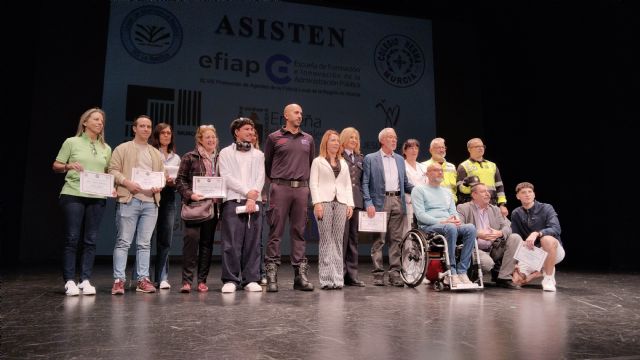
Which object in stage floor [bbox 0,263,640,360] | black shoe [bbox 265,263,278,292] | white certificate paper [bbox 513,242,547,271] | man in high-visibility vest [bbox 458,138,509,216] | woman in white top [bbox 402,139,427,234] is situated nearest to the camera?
stage floor [bbox 0,263,640,360]

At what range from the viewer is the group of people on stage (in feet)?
11.3

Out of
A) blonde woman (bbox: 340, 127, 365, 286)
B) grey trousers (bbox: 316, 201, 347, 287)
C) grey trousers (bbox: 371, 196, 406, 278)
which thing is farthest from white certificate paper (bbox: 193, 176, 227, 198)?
grey trousers (bbox: 371, 196, 406, 278)

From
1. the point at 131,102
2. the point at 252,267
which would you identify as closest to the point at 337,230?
the point at 252,267

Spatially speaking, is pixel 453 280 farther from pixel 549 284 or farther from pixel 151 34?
pixel 151 34

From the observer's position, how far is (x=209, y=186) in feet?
11.6

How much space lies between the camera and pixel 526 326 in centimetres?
246

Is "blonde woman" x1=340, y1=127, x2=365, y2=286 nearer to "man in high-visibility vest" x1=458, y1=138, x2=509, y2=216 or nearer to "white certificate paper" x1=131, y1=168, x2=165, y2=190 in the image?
"man in high-visibility vest" x1=458, y1=138, x2=509, y2=216

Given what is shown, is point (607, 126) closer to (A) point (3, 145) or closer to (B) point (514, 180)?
(B) point (514, 180)

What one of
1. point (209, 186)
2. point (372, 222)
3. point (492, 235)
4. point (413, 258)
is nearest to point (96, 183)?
point (209, 186)

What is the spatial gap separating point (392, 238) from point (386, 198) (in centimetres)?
37

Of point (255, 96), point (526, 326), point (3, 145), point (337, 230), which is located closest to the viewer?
point (526, 326)

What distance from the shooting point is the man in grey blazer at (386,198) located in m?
4.26

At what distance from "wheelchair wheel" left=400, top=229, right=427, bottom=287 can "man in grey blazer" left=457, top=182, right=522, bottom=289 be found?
582 millimetres

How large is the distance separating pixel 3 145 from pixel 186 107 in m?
2.11
